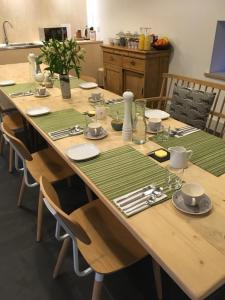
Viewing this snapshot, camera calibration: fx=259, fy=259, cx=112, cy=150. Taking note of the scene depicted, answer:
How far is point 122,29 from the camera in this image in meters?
4.52

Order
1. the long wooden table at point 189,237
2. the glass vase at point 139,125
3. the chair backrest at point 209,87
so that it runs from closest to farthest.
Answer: the long wooden table at point 189,237 < the glass vase at point 139,125 < the chair backrest at point 209,87

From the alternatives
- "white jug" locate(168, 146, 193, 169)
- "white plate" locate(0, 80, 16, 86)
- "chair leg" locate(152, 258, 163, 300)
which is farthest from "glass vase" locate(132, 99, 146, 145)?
"white plate" locate(0, 80, 16, 86)

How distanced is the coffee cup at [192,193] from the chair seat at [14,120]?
1.94 metres

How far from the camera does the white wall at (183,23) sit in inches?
120

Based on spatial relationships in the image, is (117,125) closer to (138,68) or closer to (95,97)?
(95,97)

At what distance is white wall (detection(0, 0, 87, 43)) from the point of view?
4.75 meters

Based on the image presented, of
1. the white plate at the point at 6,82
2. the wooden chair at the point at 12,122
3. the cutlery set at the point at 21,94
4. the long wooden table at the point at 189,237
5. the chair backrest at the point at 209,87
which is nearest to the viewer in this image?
the long wooden table at the point at 189,237

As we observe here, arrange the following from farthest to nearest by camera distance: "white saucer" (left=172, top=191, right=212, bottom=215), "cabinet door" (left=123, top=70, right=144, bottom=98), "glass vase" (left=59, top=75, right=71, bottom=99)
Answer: "cabinet door" (left=123, top=70, right=144, bottom=98), "glass vase" (left=59, top=75, right=71, bottom=99), "white saucer" (left=172, top=191, right=212, bottom=215)

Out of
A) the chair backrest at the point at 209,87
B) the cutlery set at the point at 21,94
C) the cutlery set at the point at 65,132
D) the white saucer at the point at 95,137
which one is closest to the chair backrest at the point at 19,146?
the cutlery set at the point at 65,132

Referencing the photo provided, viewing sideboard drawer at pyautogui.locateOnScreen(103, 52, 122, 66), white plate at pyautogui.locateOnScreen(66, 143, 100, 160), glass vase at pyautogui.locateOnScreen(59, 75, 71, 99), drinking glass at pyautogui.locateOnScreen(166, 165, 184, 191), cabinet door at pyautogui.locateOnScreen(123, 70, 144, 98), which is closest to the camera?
drinking glass at pyautogui.locateOnScreen(166, 165, 184, 191)

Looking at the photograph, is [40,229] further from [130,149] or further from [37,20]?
[37,20]

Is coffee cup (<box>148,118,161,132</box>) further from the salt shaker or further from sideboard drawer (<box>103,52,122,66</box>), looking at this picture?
sideboard drawer (<box>103,52,122,66</box>)

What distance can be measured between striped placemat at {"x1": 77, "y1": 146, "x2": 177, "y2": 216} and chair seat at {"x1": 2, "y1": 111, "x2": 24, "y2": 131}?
1458mm

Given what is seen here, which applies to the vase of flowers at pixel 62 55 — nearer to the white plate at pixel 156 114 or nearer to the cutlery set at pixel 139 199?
the white plate at pixel 156 114
